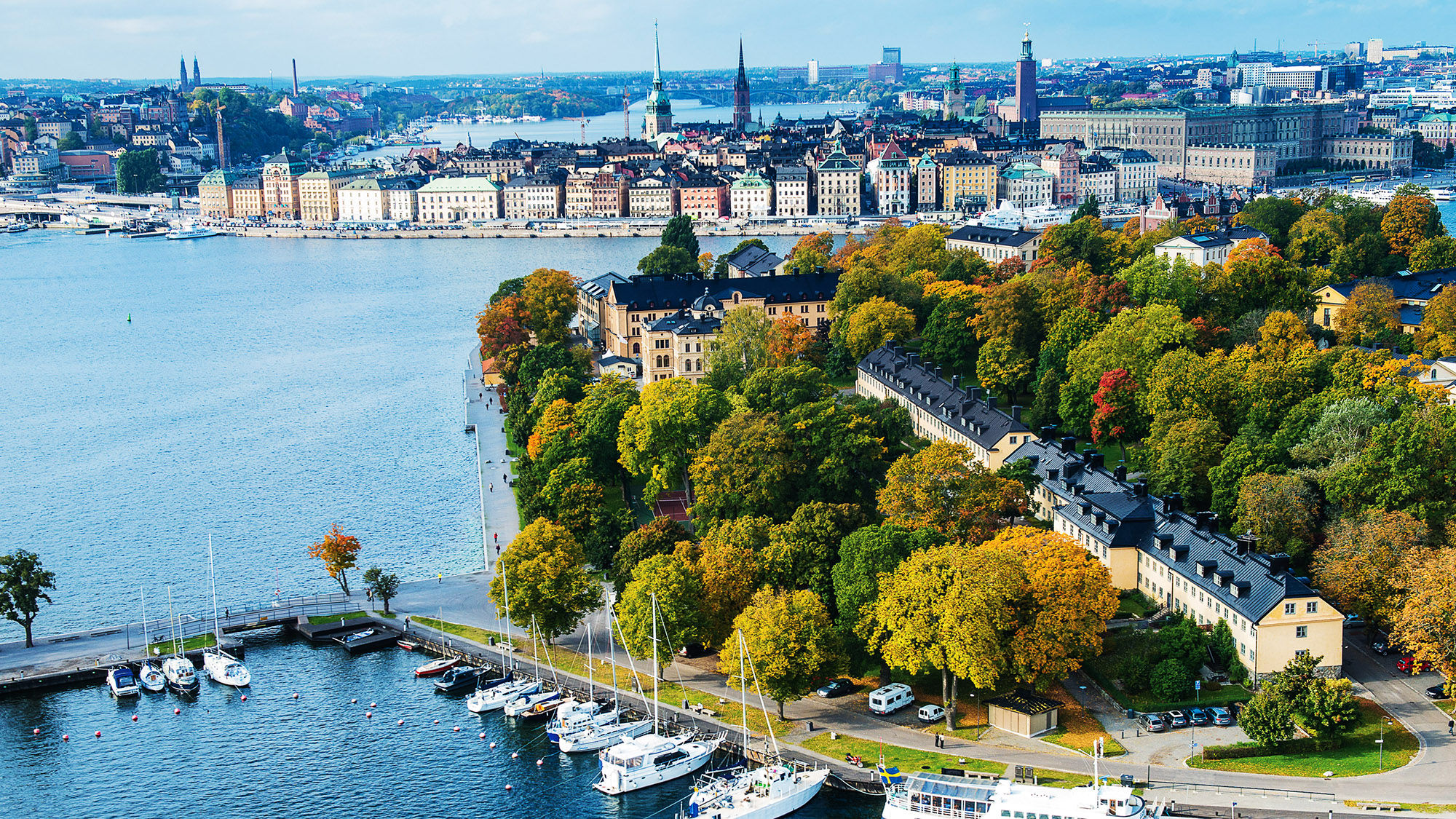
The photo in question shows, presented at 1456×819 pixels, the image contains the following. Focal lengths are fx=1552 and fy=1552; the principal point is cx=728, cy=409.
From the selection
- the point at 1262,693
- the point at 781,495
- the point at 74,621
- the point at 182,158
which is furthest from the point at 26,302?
the point at 182,158

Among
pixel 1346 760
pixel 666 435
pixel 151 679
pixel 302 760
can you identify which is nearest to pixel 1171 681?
pixel 1346 760

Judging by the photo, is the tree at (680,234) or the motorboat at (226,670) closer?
the motorboat at (226,670)

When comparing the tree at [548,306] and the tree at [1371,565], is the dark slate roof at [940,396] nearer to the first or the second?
the tree at [1371,565]

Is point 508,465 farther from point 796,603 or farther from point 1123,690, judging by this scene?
point 1123,690

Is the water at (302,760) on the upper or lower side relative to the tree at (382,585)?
lower

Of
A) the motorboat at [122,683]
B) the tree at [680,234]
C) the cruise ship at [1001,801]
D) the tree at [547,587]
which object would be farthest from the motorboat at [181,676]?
the tree at [680,234]

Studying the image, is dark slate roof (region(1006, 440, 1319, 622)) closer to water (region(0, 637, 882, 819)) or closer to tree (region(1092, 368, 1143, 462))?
tree (region(1092, 368, 1143, 462))
